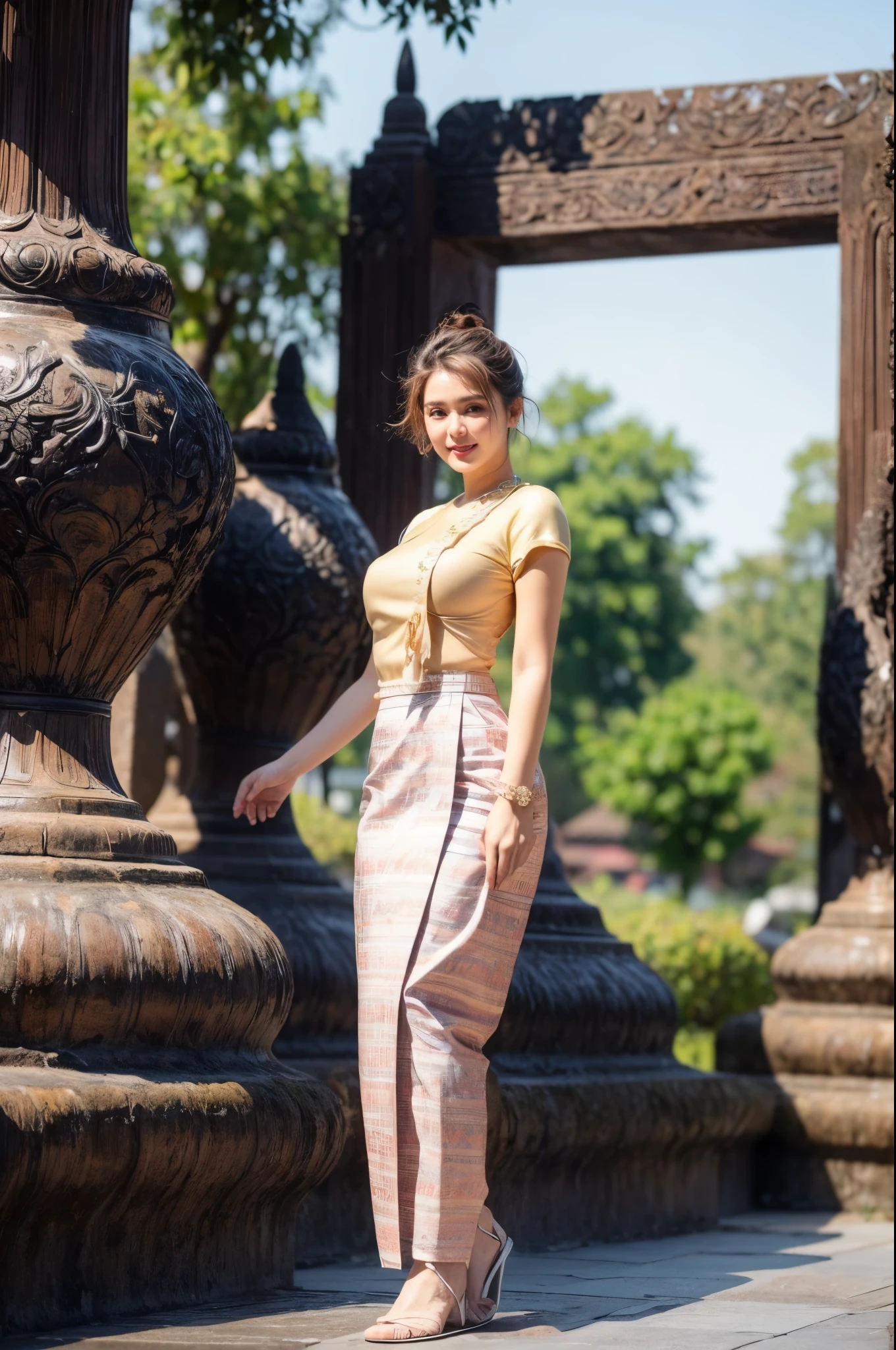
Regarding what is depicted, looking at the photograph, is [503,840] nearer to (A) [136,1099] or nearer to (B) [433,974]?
(B) [433,974]

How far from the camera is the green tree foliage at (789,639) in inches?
2442

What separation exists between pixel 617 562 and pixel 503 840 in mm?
44959

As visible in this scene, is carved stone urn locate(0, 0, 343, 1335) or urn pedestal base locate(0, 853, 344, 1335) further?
carved stone urn locate(0, 0, 343, 1335)

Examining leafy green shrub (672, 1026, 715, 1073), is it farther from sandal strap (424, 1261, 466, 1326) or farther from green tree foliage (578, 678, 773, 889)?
green tree foliage (578, 678, 773, 889)

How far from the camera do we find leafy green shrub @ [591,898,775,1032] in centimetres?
1258

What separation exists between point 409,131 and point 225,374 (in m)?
8.35

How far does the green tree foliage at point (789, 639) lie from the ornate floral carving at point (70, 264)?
187ft

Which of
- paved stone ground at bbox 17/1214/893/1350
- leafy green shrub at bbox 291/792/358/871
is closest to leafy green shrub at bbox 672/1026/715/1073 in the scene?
paved stone ground at bbox 17/1214/893/1350

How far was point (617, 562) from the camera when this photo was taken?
47750mm

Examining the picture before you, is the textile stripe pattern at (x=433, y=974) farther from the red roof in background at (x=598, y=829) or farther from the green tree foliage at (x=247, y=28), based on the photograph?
the red roof in background at (x=598, y=829)

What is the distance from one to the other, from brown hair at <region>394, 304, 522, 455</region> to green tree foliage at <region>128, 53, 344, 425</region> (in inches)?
395

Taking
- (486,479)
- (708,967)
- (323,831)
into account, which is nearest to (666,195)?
(486,479)

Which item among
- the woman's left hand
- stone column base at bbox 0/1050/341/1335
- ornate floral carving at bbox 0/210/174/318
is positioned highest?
ornate floral carving at bbox 0/210/174/318

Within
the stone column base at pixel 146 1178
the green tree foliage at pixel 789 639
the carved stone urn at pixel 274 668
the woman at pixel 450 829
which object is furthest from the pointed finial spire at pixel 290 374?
the green tree foliage at pixel 789 639
